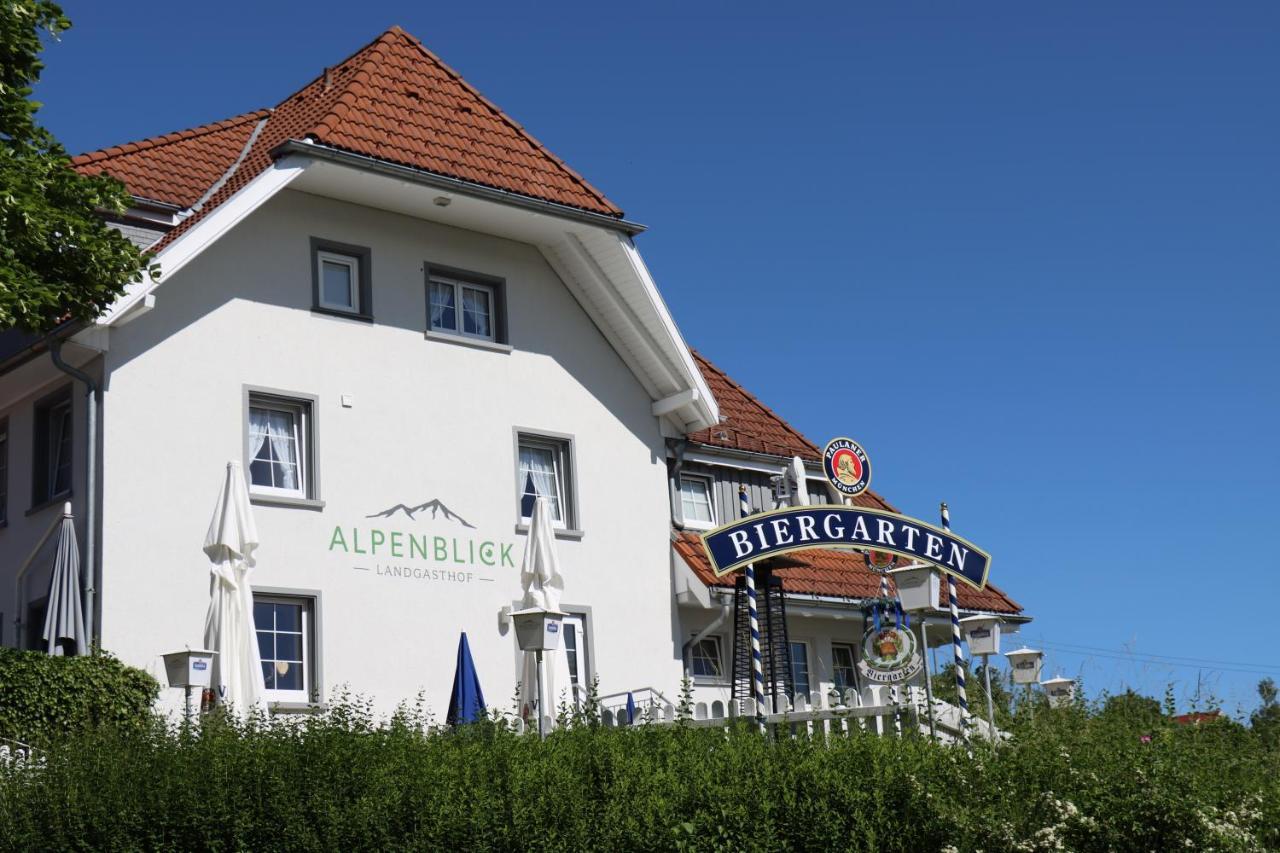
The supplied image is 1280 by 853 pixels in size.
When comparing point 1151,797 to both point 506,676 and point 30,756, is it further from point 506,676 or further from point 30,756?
point 506,676

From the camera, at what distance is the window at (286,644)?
19578 mm

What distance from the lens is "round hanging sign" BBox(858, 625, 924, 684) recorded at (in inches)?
822

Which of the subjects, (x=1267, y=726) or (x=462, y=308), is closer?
(x=1267, y=726)

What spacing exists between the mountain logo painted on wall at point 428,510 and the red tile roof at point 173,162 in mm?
4836

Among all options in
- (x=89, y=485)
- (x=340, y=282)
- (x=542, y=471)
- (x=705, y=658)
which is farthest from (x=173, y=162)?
(x=705, y=658)

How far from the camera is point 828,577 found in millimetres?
25609

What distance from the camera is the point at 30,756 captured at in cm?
1410

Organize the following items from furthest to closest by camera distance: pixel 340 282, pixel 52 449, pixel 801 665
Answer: pixel 801 665 < pixel 340 282 < pixel 52 449

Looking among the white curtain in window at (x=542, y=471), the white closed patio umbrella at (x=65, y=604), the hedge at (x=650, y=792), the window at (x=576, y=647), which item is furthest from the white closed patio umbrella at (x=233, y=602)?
the window at (x=576, y=647)

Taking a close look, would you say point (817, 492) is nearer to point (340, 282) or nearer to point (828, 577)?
point (828, 577)

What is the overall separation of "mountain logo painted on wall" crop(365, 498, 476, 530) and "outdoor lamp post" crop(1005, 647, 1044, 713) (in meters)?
7.38

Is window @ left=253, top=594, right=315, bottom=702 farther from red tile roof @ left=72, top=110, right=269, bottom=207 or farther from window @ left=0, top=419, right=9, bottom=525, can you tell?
red tile roof @ left=72, top=110, right=269, bottom=207

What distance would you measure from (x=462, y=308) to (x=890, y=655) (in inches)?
295

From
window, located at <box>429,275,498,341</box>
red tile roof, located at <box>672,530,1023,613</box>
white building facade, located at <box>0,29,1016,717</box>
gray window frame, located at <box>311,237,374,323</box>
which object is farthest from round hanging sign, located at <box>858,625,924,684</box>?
Answer: gray window frame, located at <box>311,237,374,323</box>
